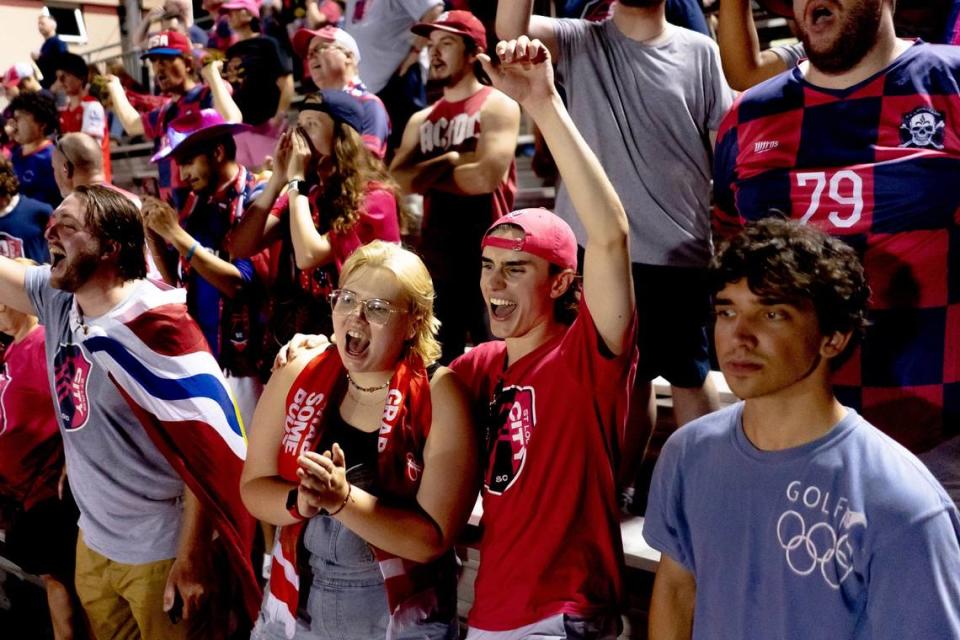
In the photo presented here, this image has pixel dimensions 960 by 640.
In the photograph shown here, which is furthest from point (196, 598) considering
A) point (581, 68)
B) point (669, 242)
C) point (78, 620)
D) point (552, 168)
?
point (552, 168)

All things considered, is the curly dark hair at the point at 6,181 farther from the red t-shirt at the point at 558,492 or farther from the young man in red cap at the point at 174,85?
the red t-shirt at the point at 558,492

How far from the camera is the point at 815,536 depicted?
158 cm

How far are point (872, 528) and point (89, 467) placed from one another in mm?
2189

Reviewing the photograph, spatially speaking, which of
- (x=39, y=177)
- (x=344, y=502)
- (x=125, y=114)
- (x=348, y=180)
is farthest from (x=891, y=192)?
(x=39, y=177)

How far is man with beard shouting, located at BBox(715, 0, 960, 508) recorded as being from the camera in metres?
2.15

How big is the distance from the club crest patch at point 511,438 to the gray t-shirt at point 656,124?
0.90 m

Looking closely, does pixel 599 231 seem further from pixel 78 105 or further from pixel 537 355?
pixel 78 105

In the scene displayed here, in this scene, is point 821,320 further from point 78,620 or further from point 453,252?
point 78,620

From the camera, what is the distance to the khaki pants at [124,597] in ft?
9.25

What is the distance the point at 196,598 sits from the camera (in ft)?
9.07

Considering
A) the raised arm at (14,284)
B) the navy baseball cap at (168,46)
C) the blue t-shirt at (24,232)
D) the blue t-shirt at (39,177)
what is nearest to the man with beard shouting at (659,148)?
the raised arm at (14,284)

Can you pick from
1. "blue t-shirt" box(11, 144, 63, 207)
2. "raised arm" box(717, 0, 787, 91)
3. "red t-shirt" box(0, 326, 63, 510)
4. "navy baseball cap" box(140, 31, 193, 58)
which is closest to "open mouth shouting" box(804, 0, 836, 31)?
"raised arm" box(717, 0, 787, 91)

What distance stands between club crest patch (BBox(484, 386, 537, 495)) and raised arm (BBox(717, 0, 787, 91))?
1.25 m

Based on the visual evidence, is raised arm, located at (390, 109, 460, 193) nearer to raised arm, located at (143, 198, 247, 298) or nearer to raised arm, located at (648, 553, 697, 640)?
raised arm, located at (143, 198, 247, 298)
